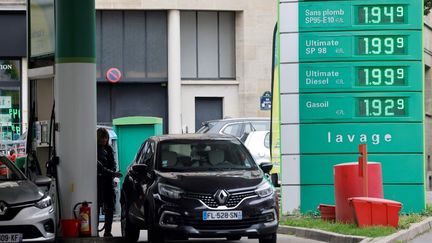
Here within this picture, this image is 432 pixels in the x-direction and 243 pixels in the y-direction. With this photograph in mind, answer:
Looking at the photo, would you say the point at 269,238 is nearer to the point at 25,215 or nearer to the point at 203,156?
the point at 203,156

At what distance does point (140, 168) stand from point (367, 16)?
6.35 meters

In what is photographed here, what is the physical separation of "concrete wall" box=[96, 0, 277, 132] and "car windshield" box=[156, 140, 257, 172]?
26091 millimetres

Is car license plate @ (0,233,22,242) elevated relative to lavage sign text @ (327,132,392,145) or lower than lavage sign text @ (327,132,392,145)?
lower

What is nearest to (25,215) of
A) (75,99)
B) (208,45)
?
(75,99)

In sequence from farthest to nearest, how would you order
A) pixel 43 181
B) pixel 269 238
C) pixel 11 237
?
1. pixel 269 238
2. pixel 43 181
3. pixel 11 237

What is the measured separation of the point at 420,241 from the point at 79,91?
18.4ft

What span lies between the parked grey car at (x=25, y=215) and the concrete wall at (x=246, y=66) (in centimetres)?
2777

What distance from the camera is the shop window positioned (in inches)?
1672

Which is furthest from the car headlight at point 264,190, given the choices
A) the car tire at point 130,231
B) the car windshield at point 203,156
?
the car tire at point 130,231

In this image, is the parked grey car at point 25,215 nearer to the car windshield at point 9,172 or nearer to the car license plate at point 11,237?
the car license plate at point 11,237

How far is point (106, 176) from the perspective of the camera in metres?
16.2

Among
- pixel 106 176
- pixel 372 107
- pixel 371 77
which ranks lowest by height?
pixel 106 176

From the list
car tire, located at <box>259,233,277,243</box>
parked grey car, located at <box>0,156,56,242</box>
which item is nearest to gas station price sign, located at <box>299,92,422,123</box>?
car tire, located at <box>259,233,277,243</box>

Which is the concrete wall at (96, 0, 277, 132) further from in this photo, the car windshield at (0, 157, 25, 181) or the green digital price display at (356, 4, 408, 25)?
the car windshield at (0, 157, 25, 181)
